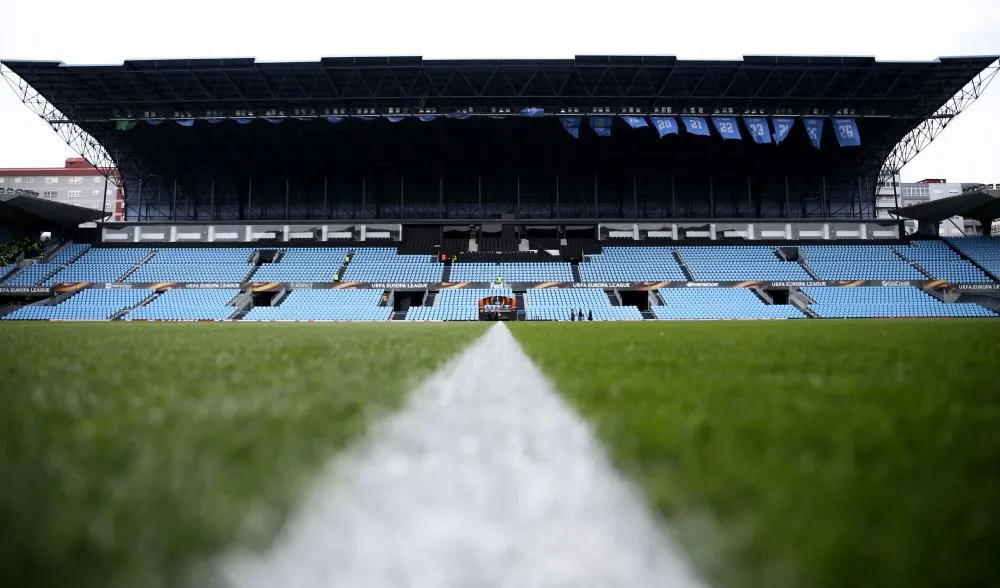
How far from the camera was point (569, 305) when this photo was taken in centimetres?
2127

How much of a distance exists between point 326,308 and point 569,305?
32.0 feet

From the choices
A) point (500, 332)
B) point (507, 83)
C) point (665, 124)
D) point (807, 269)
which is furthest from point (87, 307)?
point (807, 269)

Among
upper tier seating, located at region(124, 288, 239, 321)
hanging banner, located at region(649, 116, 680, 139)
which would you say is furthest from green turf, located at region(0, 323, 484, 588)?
hanging banner, located at region(649, 116, 680, 139)

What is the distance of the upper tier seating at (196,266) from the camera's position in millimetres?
23594

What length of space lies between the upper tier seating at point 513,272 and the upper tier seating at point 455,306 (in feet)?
4.16

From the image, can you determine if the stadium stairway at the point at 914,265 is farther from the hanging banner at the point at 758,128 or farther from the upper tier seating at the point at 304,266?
the upper tier seating at the point at 304,266

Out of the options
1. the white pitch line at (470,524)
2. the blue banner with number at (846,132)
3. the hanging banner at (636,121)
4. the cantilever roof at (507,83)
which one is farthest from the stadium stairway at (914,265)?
the white pitch line at (470,524)

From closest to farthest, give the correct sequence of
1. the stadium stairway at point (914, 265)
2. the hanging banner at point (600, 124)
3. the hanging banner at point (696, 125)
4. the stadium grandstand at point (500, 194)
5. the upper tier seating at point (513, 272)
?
the stadium grandstand at point (500, 194) < the hanging banner at point (696, 125) < the hanging banner at point (600, 124) < the stadium stairway at point (914, 265) < the upper tier seating at point (513, 272)

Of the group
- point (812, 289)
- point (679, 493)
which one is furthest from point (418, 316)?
point (679, 493)

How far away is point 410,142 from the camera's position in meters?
26.0

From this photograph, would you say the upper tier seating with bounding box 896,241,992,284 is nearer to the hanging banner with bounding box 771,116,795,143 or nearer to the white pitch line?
the hanging banner with bounding box 771,116,795,143

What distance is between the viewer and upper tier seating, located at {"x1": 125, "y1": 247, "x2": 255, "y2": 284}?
2359 cm

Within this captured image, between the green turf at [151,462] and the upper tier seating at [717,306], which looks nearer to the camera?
the green turf at [151,462]

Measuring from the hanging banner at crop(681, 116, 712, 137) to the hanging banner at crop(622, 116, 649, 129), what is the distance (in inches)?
70.2
